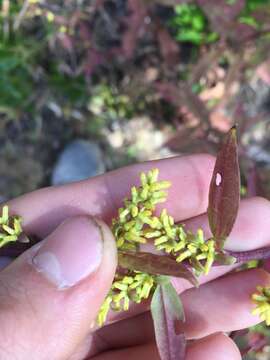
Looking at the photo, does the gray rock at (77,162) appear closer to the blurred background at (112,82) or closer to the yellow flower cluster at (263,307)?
the blurred background at (112,82)

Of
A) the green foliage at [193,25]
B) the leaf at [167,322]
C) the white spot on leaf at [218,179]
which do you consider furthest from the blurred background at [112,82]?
the leaf at [167,322]

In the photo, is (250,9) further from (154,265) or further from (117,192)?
(154,265)

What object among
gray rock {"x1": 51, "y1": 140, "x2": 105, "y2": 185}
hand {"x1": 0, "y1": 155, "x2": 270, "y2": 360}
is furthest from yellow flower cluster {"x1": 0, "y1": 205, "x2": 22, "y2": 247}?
gray rock {"x1": 51, "y1": 140, "x2": 105, "y2": 185}

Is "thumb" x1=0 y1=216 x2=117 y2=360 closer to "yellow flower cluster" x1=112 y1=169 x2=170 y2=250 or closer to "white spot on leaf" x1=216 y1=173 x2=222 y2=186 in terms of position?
"yellow flower cluster" x1=112 y1=169 x2=170 y2=250

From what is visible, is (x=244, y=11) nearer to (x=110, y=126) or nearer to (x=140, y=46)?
(x=140, y=46)

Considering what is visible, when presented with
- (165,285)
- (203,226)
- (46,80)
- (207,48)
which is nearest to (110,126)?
(46,80)
